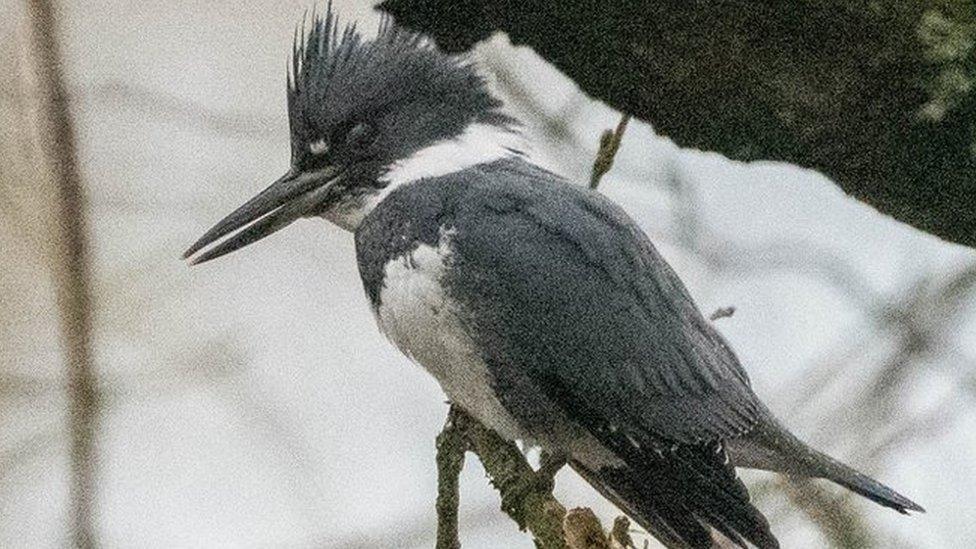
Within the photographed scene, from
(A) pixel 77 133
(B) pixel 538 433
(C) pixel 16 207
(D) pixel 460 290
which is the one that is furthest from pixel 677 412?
(C) pixel 16 207

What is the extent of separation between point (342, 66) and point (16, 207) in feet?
1.71

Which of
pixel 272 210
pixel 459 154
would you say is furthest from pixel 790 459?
pixel 272 210

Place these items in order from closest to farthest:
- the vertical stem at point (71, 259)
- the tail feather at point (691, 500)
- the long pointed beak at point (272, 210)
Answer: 1. the vertical stem at point (71, 259)
2. the tail feather at point (691, 500)
3. the long pointed beak at point (272, 210)

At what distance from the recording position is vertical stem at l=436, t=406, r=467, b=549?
1.42m

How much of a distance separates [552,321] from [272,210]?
14.2 inches

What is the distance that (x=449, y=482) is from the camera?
147 centimetres

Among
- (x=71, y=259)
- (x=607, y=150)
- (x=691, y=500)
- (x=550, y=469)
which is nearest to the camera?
(x=71, y=259)

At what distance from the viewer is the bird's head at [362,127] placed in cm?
163

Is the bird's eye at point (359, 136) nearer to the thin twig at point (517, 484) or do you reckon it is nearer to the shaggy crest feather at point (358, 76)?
the shaggy crest feather at point (358, 76)

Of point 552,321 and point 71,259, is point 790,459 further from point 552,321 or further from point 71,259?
point 71,259

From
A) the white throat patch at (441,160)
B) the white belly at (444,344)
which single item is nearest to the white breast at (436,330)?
the white belly at (444,344)

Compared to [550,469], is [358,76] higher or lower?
higher

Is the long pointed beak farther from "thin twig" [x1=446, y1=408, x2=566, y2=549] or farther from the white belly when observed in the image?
"thin twig" [x1=446, y1=408, x2=566, y2=549]

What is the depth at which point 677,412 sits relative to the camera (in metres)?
1.47
